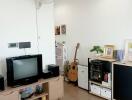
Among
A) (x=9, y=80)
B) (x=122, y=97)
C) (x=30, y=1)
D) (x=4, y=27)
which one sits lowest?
(x=122, y=97)

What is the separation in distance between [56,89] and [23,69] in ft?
2.87

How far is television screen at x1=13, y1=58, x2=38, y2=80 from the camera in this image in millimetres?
3283

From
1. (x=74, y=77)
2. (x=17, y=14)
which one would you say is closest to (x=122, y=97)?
(x=74, y=77)

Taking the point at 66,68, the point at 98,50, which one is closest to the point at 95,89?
the point at 98,50

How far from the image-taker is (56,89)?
3.79 meters

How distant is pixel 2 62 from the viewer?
3385 mm

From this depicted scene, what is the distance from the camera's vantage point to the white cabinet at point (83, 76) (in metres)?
4.39

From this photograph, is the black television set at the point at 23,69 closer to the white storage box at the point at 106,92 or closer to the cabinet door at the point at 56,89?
the cabinet door at the point at 56,89

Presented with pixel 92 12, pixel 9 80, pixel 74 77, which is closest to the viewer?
pixel 9 80

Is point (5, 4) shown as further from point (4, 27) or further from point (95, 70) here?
point (95, 70)

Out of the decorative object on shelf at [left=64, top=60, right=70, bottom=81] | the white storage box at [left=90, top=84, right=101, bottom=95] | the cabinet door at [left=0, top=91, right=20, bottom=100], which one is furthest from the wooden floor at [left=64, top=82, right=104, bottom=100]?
the cabinet door at [left=0, top=91, right=20, bottom=100]

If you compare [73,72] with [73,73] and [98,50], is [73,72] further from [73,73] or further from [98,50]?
[98,50]

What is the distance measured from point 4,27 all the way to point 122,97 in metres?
2.70

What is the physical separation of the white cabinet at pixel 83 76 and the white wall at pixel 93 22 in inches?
15.0
